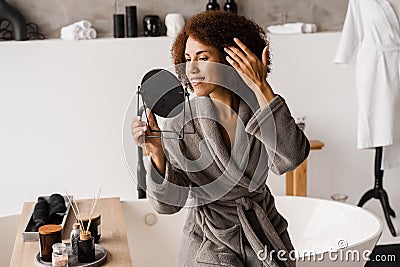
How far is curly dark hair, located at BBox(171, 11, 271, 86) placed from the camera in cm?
198

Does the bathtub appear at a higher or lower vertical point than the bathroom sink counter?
lower

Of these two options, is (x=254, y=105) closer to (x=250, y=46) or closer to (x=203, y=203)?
(x=250, y=46)

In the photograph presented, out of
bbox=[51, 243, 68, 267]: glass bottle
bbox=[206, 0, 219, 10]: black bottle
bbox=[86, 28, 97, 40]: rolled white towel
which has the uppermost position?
bbox=[206, 0, 219, 10]: black bottle

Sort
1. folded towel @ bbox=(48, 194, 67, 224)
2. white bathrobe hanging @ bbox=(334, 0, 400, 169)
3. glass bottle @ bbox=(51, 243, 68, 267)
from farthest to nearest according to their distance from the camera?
white bathrobe hanging @ bbox=(334, 0, 400, 169) < folded towel @ bbox=(48, 194, 67, 224) < glass bottle @ bbox=(51, 243, 68, 267)

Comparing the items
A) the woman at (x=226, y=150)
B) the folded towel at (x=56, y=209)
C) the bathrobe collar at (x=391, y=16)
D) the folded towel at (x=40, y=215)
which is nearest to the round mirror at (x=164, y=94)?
the woman at (x=226, y=150)

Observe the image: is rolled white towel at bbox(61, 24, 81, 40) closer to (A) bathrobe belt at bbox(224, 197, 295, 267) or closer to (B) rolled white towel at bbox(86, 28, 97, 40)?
(B) rolled white towel at bbox(86, 28, 97, 40)

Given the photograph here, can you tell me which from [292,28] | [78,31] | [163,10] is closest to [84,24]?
[78,31]

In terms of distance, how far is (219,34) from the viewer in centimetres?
198

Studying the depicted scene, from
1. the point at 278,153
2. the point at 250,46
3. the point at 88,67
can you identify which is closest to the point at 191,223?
the point at 278,153

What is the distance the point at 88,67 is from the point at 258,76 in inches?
93.0

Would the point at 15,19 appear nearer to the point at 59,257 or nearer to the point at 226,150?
the point at 59,257

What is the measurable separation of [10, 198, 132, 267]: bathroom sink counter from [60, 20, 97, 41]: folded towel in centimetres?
109

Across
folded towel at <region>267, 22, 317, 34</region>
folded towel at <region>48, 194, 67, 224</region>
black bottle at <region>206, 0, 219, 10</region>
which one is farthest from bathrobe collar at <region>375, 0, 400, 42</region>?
folded towel at <region>48, 194, 67, 224</region>

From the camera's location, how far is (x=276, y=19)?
4508 millimetres
